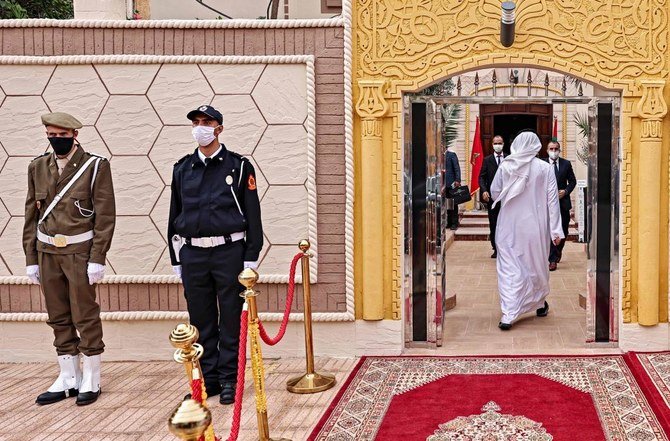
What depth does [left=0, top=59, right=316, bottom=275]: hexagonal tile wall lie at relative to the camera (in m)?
5.27

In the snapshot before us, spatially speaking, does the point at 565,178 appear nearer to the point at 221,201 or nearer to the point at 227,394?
the point at 221,201

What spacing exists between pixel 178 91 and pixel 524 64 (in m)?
2.21

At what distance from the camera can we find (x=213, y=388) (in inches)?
179

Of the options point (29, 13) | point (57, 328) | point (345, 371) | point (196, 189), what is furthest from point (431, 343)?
point (29, 13)

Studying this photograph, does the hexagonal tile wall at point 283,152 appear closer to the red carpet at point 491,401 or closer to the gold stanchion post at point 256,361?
the red carpet at point 491,401

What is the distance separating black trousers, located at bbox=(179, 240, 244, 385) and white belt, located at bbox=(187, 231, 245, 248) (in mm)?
22

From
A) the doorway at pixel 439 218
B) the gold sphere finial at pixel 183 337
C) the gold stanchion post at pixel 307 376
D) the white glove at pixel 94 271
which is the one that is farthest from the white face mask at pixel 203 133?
the gold sphere finial at pixel 183 337

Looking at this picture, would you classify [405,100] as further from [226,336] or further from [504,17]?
[226,336]

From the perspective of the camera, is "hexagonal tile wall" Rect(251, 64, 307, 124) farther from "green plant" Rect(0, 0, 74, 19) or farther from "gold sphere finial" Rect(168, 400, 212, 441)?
"green plant" Rect(0, 0, 74, 19)

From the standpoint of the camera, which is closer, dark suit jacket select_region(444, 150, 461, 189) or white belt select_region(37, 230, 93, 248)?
white belt select_region(37, 230, 93, 248)

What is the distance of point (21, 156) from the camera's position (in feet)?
17.7

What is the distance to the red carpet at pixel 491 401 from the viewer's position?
3.87 meters

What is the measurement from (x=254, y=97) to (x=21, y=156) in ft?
5.22

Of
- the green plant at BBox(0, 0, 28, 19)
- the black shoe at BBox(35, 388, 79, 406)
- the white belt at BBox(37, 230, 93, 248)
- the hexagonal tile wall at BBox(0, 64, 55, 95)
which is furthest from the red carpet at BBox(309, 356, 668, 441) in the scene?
the green plant at BBox(0, 0, 28, 19)
